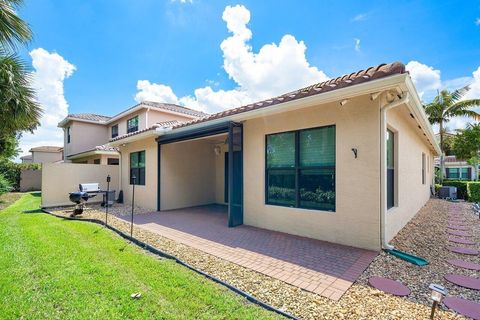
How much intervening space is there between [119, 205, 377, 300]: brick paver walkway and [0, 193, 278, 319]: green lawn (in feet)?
3.84

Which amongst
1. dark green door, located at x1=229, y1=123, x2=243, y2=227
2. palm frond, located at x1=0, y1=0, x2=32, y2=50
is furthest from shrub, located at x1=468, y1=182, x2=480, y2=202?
palm frond, located at x1=0, y1=0, x2=32, y2=50

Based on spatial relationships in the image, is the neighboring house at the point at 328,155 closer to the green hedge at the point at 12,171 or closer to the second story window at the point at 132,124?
the second story window at the point at 132,124

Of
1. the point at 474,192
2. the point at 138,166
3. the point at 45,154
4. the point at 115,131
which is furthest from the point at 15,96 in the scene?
the point at 45,154

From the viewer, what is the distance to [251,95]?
53.7 feet

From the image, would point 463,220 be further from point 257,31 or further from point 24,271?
point 24,271

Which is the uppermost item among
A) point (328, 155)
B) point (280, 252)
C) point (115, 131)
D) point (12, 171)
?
point (115, 131)

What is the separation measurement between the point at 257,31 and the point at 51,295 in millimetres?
12992

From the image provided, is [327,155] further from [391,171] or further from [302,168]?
[391,171]

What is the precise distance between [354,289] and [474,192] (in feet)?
68.3

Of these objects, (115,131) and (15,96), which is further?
(115,131)

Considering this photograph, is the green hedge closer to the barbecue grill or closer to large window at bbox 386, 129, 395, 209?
the barbecue grill

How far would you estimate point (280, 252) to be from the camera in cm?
566

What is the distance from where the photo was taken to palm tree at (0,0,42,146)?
23.0 feet

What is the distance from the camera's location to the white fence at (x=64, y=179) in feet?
41.4
